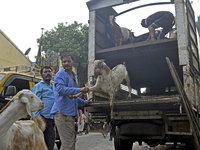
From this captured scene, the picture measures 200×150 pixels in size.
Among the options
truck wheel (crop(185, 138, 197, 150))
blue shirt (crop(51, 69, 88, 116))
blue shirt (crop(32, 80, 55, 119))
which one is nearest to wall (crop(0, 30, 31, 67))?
blue shirt (crop(32, 80, 55, 119))

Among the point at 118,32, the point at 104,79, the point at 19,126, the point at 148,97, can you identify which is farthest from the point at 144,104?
the point at 118,32

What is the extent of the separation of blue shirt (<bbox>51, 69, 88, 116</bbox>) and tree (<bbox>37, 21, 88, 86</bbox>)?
1918 cm

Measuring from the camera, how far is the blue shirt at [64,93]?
321 centimetres

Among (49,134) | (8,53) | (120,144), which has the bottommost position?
(120,144)

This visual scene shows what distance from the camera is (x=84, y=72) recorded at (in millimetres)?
23984

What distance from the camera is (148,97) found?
6059 millimetres

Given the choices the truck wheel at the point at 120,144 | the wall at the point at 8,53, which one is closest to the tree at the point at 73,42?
the wall at the point at 8,53

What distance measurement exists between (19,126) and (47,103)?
1.29 metres

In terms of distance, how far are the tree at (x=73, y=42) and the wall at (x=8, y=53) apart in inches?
229

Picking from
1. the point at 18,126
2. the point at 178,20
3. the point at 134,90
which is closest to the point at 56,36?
the point at 134,90

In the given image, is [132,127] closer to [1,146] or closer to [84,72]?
[1,146]

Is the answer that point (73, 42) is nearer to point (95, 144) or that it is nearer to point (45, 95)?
point (95, 144)

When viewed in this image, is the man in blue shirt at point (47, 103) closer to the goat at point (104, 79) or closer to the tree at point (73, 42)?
the goat at point (104, 79)

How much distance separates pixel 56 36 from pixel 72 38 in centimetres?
206
